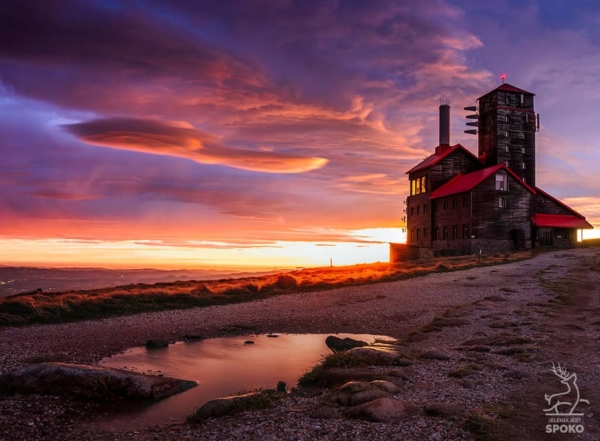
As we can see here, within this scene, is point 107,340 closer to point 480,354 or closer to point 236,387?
point 236,387

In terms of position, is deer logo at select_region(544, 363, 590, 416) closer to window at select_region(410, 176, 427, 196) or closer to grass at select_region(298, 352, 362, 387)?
grass at select_region(298, 352, 362, 387)

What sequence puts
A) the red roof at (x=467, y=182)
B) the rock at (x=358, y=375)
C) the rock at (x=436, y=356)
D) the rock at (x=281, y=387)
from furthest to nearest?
the red roof at (x=467, y=182) → the rock at (x=436, y=356) → the rock at (x=281, y=387) → the rock at (x=358, y=375)

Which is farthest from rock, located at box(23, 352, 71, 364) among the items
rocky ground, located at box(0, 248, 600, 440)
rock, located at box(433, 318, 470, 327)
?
rock, located at box(433, 318, 470, 327)

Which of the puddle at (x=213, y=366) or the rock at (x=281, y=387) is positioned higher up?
the rock at (x=281, y=387)

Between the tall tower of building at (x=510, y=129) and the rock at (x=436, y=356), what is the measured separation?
2056 inches

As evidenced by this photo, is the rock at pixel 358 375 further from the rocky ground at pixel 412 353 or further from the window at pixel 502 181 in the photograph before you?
the window at pixel 502 181

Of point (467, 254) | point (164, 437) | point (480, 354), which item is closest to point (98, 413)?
point (164, 437)

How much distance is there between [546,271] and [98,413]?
106ft

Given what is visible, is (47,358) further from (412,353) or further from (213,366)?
(412,353)

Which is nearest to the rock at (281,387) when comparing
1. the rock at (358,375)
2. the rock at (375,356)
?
the rock at (358,375)

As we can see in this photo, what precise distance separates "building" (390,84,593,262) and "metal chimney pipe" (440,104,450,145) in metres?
0.13

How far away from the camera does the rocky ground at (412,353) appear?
320 inches

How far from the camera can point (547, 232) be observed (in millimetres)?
55688

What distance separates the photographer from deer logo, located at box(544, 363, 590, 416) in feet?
28.3
